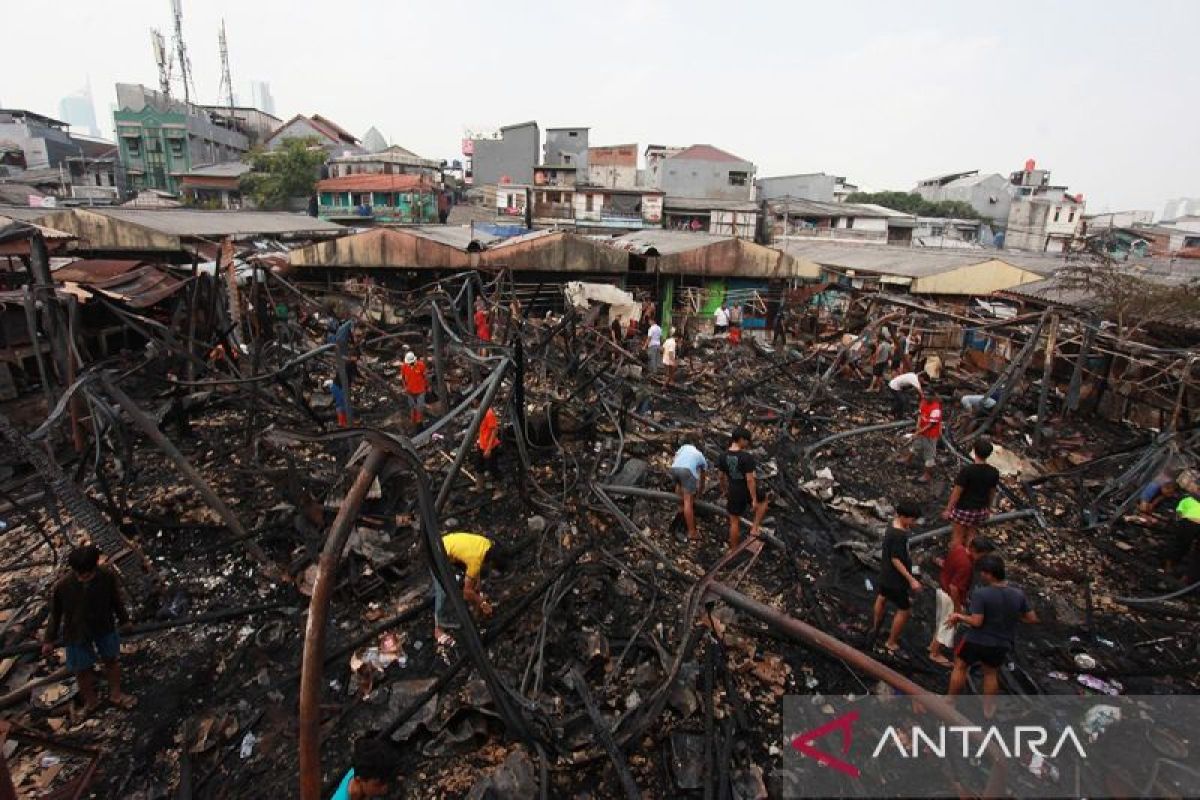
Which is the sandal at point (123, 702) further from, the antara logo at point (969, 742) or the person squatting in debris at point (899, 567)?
the person squatting in debris at point (899, 567)

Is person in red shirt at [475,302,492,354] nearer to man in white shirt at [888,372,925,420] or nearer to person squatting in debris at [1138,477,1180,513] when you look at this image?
man in white shirt at [888,372,925,420]

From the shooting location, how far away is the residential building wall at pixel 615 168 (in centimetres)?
4784

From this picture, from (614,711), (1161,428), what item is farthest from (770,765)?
(1161,428)

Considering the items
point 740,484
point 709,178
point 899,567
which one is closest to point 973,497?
point 899,567

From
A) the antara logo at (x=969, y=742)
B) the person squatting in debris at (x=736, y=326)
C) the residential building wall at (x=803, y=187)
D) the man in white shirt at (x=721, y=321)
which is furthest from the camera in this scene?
the residential building wall at (x=803, y=187)

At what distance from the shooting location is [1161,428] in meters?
12.0

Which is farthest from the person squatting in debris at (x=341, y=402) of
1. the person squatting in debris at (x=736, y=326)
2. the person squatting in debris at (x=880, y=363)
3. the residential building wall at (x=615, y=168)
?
the residential building wall at (x=615, y=168)

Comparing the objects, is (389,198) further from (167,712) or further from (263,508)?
(167,712)

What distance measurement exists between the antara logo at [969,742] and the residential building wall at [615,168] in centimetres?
4596

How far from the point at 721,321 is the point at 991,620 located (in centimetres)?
1594

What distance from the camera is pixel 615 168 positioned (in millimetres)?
48250

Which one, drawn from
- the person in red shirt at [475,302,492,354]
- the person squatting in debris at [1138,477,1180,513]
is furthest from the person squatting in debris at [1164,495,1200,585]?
the person in red shirt at [475,302,492,354]

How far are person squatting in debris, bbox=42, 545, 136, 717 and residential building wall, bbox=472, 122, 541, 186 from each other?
4734cm

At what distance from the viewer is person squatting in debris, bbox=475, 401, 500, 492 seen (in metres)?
8.99
